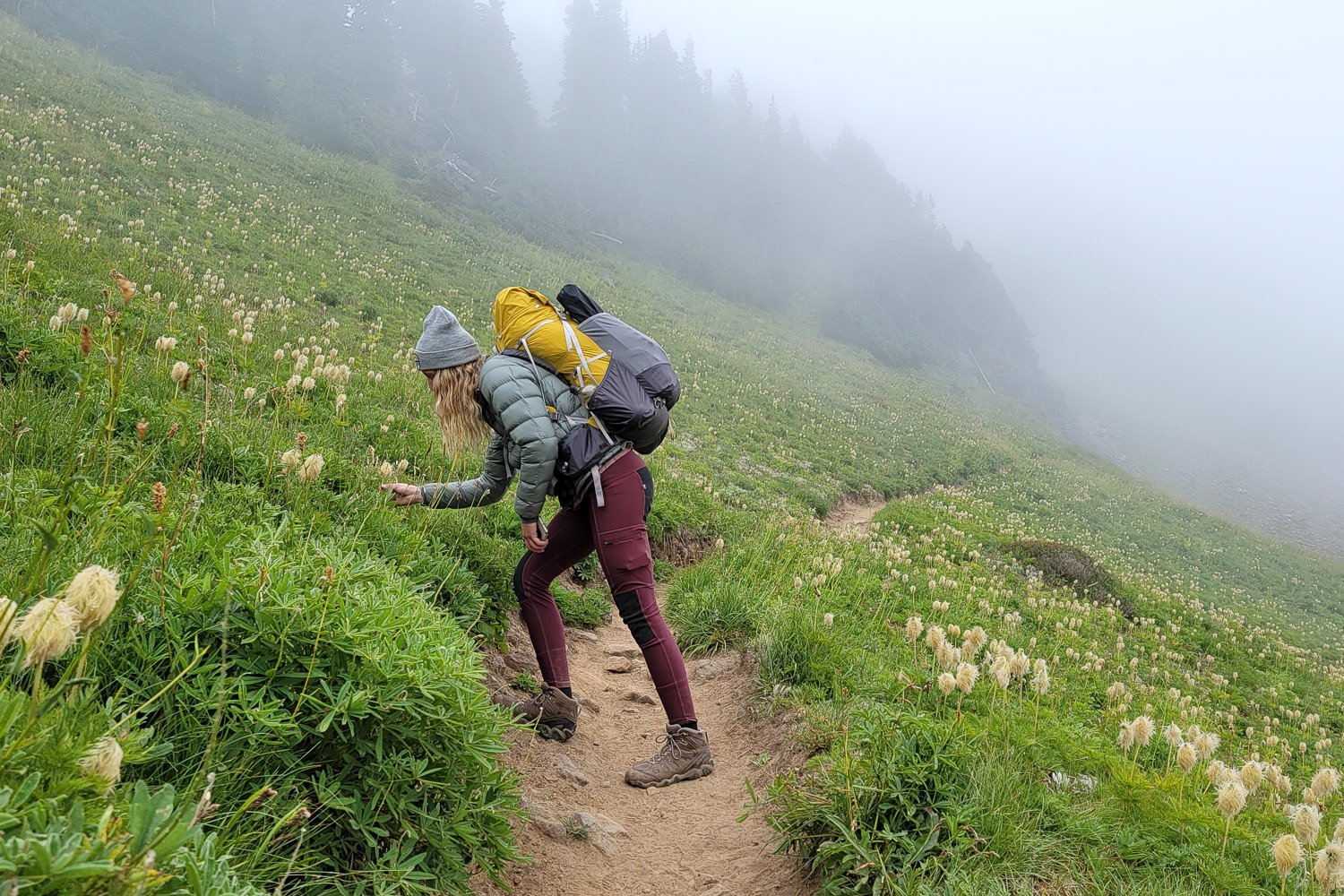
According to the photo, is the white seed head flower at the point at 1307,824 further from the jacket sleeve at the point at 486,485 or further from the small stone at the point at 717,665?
the jacket sleeve at the point at 486,485

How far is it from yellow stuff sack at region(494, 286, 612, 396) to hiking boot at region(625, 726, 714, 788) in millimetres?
2364

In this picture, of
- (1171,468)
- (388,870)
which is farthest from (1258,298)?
(388,870)

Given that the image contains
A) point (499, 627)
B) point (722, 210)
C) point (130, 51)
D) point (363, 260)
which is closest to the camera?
point (499, 627)

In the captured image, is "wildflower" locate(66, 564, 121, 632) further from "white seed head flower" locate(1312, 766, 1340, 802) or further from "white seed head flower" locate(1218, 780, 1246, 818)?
"white seed head flower" locate(1312, 766, 1340, 802)

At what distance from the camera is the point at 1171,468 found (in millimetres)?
69000

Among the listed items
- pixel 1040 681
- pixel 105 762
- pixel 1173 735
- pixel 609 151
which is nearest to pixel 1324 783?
pixel 1173 735

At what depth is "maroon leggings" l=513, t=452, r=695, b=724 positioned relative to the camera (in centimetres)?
420

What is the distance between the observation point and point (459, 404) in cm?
445

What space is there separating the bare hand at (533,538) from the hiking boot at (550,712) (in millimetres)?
1128

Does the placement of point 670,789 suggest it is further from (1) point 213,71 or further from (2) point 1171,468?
(2) point 1171,468

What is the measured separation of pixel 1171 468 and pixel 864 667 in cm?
7964

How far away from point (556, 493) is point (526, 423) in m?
0.58

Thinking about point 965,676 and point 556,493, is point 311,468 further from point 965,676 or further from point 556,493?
point 965,676

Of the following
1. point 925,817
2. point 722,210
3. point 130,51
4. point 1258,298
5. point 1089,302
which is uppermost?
point 1258,298
